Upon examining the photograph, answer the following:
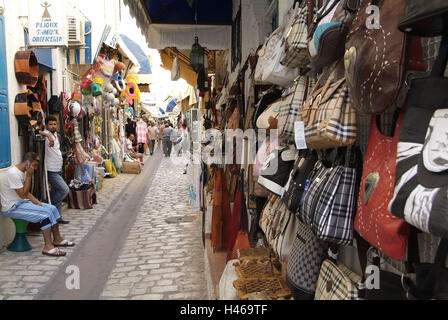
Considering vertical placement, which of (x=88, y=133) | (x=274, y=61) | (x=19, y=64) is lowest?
(x=88, y=133)

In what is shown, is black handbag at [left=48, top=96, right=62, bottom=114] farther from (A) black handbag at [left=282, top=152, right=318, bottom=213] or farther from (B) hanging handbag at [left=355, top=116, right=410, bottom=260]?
(B) hanging handbag at [left=355, top=116, right=410, bottom=260]

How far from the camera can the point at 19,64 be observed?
266 inches

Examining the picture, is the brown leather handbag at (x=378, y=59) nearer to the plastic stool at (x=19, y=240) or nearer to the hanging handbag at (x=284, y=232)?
the hanging handbag at (x=284, y=232)

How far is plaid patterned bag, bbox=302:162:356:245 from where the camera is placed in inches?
62.3

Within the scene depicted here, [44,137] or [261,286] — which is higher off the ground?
[44,137]

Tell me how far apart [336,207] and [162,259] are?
4979mm

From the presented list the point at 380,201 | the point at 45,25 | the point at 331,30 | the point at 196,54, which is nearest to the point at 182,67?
the point at 196,54

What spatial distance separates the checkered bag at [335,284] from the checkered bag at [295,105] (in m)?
0.80

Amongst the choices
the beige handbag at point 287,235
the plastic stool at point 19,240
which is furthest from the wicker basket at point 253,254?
the plastic stool at point 19,240

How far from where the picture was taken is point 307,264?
213cm
